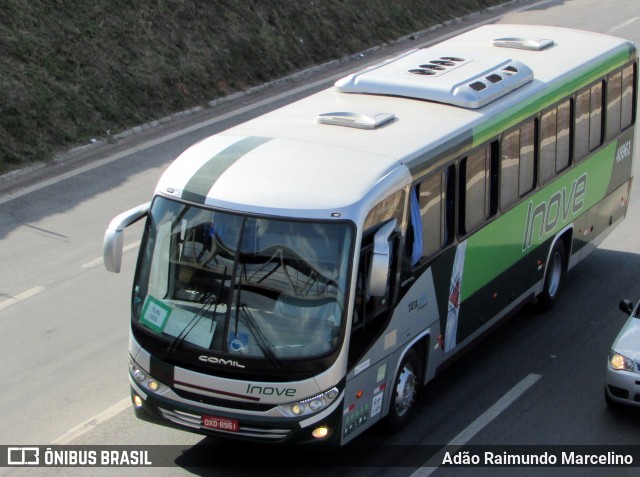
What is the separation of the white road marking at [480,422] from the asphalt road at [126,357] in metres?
0.02

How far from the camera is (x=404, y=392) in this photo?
34.8 feet

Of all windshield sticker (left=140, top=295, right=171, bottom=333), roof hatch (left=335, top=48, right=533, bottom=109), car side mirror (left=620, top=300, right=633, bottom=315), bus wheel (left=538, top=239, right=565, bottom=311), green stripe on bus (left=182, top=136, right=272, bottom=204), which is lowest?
bus wheel (left=538, top=239, right=565, bottom=311)

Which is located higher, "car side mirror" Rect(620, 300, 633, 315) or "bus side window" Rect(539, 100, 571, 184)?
"bus side window" Rect(539, 100, 571, 184)

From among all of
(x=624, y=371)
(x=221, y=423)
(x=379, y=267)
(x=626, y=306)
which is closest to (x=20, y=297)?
(x=221, y=423)

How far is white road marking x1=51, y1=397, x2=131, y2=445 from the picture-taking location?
34.6 ft

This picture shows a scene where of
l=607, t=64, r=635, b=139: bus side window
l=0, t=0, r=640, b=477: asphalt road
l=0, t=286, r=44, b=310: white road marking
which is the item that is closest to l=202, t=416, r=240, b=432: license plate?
l=0, t=0, r=640, b=477: asphalt road

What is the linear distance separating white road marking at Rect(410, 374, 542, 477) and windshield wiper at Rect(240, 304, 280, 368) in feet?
6.21

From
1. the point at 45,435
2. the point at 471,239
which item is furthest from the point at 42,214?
the point at 471,239

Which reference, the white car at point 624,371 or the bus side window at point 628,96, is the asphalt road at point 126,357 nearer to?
the white car at point 624,371

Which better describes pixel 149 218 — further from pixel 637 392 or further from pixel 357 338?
pixel 637 392

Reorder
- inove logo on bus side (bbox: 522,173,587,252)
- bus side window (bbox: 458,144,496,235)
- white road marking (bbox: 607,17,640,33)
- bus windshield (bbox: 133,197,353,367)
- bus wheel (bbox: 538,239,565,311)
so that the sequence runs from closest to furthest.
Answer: bus windshield (bbox: 133,197,353,367)
bus side window (bbox: 458,144,496,235)
inove logo on bus side (bbox: 522,173,587,252)
bus wheel (bbox: 538,239,565,311)
white road marking (bbox: 607,17,640,33)

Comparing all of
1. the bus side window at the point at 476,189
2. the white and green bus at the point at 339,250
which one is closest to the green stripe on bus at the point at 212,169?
the white and green bus at the point at 339,250

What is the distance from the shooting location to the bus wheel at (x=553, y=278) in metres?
13.7

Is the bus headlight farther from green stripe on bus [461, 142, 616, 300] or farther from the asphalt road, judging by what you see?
green stripe on bus [461, 142, 616, 300]
